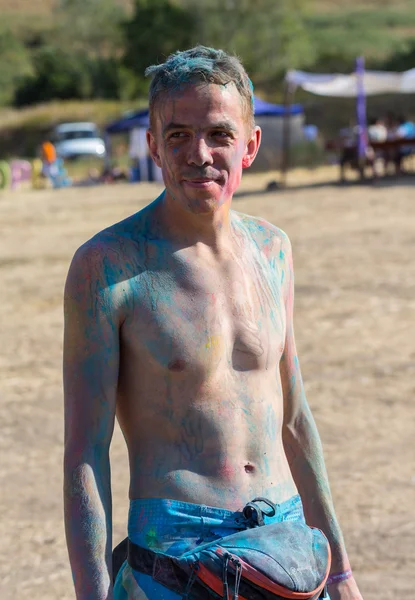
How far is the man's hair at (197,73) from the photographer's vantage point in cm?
211

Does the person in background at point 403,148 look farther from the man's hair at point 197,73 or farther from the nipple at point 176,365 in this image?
the nipple at point 176,365

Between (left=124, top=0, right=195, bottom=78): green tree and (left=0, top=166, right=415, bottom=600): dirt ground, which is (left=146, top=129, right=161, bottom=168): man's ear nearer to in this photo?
(left=0, top=166, right=415, bottom=600): dirt ground

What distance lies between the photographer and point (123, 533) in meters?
4.72

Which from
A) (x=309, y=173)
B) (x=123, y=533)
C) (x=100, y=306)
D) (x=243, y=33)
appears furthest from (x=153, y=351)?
(x=243, y=33)

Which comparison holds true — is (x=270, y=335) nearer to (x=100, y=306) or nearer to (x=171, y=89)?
(x=100, y=306)

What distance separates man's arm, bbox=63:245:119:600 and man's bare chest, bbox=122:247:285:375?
0.07 meters

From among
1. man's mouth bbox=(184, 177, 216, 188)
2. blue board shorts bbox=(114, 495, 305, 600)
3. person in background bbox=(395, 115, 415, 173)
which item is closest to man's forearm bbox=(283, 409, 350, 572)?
blue board shorts bbox=(114, 495, 305, 600)

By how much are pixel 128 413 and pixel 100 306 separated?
24cm

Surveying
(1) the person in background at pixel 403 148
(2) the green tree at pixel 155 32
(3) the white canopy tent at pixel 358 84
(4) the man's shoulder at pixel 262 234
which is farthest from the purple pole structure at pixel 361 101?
(2) the green tree at pixel 155 32

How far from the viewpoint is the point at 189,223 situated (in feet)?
7.19

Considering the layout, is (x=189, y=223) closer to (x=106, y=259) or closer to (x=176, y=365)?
(x=106, y=259)

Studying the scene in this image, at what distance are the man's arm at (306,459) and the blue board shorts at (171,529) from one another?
284 mm

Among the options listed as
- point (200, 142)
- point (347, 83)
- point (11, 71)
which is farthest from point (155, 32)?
point (200, 142)

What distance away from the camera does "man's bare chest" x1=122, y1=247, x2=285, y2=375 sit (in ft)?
6.86
